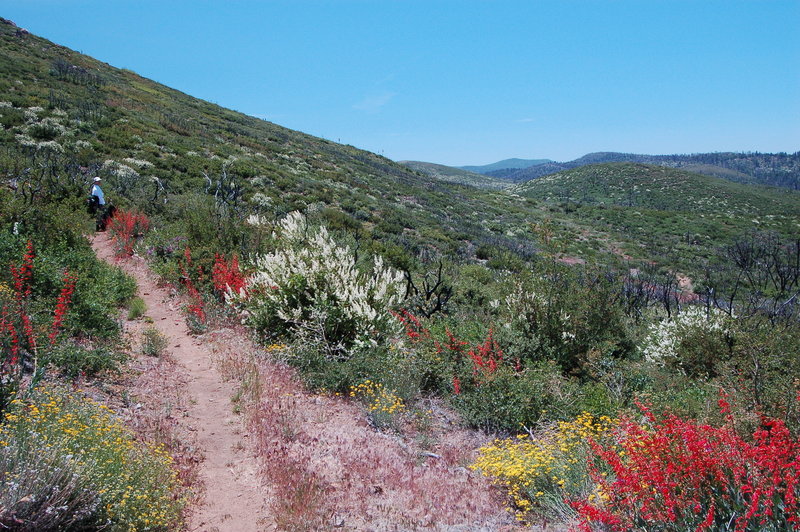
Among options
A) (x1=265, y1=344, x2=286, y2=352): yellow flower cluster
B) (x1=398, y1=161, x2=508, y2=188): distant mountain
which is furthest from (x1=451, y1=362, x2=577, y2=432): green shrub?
(x1=398, y1=161, x2=508, y2=188): distant mountain

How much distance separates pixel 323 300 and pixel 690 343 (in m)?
5.84

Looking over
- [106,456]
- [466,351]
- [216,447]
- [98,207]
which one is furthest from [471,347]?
[98,207]

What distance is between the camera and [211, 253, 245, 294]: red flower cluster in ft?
23.9

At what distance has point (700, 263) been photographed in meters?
32.7

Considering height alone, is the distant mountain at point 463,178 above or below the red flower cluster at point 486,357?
above

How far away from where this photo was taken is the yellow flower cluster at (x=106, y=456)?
9.14ft

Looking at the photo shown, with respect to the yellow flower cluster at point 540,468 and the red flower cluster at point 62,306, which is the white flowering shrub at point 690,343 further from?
the red flower cluster at point 62,306

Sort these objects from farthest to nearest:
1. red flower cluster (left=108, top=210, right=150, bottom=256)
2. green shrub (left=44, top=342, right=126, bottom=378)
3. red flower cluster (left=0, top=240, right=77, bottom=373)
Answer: red flower cluster (left=108, top=210, right=150, bottom=256) < green shrub (left=44, top=342, right=126, bottom=378) < red flower cluster (left=0, top=240, right=77, bottom=373)

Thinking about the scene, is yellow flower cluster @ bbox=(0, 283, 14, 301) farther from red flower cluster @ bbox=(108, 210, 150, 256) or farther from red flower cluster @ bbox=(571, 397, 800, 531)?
red flower cluster @ bbox=(571, 397, 800, 531)

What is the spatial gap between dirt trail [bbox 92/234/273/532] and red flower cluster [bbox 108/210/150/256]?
417 cm

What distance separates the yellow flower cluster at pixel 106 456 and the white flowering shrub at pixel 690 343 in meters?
7.02

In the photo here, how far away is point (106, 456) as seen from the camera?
302cm

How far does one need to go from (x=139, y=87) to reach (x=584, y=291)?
147ft

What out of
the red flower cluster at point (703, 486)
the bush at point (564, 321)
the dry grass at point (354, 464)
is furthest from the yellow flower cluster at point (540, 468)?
the bush at point (564, 321)
